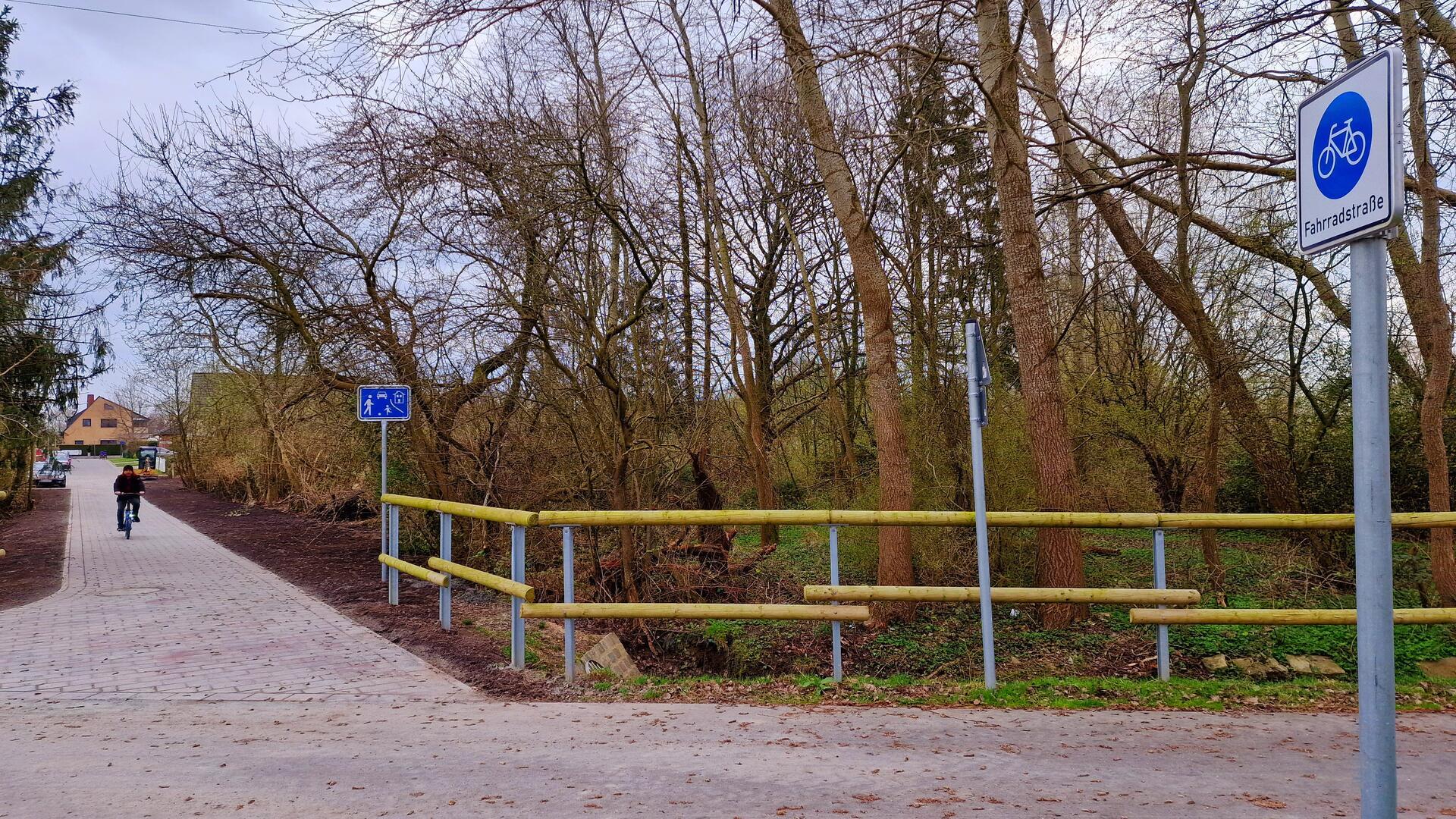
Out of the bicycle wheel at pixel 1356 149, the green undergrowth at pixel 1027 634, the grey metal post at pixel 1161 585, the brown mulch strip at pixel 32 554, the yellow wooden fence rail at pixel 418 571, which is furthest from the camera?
the brown mulch strip at pixel 32 554

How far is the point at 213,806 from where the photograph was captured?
14.7ft

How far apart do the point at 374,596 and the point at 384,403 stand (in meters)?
2.40

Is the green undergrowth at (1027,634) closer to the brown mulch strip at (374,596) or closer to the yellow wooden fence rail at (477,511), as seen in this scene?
the brown mulch strip at (374,596)

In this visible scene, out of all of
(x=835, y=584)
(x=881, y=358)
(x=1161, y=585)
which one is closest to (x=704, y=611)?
(x=835, y=584)

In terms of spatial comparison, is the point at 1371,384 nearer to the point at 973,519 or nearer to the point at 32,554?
the point at 973,519

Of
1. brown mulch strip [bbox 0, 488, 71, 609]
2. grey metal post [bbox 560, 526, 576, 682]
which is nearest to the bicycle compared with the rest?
grey metal post [bbox 560, 526, 576, 682]

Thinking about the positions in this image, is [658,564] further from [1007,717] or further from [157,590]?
[157,590]

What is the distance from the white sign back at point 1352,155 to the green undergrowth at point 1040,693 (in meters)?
4.19

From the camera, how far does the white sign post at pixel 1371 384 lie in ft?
8.85

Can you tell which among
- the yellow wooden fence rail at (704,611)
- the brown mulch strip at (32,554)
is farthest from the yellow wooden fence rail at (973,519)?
the brown mulch strip at (32,554)

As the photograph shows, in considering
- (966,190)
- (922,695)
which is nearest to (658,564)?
(922,695)

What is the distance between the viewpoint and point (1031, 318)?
1010 cm

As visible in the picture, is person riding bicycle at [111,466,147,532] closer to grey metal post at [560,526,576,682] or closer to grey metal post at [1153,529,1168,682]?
grey metal post at [560,526,576,682]

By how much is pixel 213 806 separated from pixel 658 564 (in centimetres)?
673
